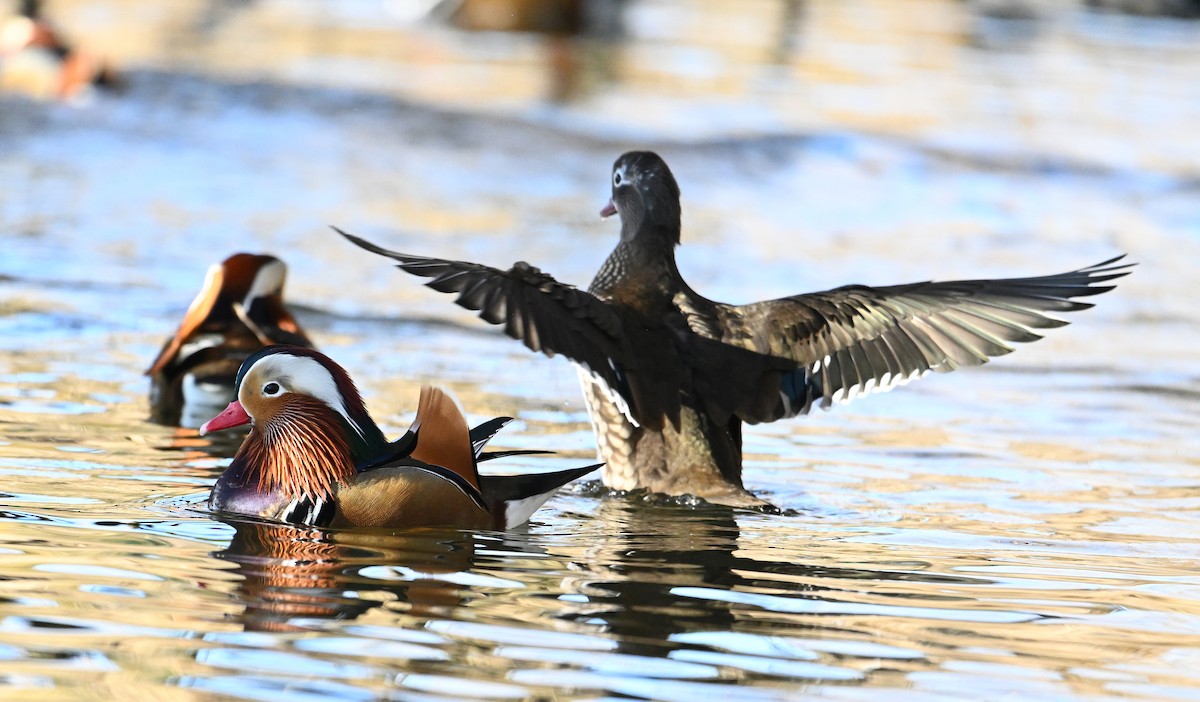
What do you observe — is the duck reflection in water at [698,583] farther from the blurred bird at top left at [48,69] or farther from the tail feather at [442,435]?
the blurred bird at top left at [48,69]

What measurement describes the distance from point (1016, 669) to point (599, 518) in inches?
83.6

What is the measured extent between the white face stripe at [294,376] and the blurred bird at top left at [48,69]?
12.8 meters

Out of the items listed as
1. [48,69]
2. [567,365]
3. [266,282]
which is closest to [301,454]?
[266,282]

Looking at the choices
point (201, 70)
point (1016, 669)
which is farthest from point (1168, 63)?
point (1016, 669)

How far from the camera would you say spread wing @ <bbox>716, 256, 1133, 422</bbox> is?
6680 mm

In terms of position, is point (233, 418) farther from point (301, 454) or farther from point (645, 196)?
point (645, 196)

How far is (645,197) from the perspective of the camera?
7.19 meters

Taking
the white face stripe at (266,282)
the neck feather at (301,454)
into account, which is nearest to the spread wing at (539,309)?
the neck feather at (301,454)

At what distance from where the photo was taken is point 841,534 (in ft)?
20.2

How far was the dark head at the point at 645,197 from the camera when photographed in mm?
7125

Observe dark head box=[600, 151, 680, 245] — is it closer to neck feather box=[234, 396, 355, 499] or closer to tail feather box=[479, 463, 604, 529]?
tail feather box=[479, 463, 604, 529]

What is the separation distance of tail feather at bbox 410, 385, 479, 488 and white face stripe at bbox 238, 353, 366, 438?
1.25 ft

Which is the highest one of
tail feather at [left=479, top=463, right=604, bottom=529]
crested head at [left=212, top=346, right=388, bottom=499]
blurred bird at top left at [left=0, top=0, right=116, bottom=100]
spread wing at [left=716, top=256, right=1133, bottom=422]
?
blurred bird at top left at [left=0, top=0, right=116, bottom=100]

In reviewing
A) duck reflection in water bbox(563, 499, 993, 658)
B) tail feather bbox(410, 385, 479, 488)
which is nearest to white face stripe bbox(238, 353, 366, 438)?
tail feather bbox(410, 385, 479, 488)
